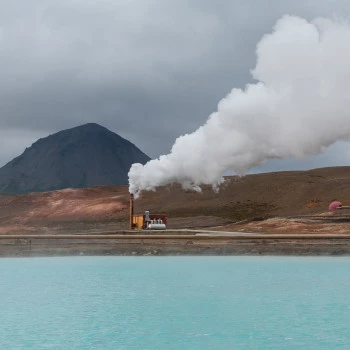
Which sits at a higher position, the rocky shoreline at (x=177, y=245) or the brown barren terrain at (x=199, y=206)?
the brown barren terrain at (x=199, y=206)
